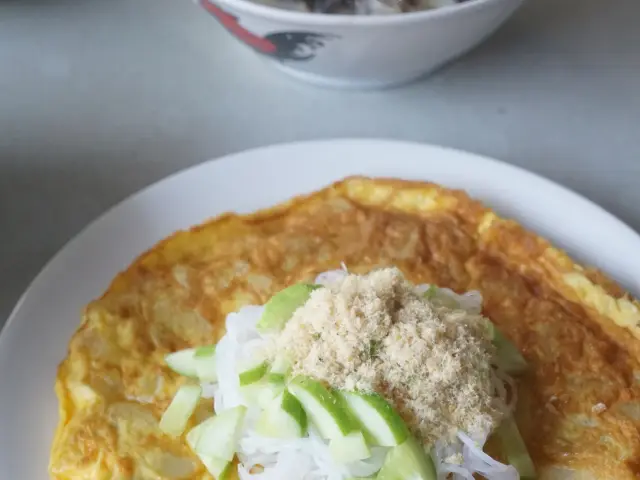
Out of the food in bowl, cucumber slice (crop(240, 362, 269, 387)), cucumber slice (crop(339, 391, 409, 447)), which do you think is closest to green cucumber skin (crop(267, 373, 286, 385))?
cucumber slice (crop(240, 362, 269, 387))

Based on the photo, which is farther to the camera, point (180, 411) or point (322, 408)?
point (180, 411)

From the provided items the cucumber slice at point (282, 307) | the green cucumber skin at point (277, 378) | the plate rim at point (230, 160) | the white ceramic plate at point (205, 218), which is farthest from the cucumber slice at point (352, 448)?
the plate rim at point (230, 160)

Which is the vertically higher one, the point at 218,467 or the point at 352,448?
the point at 352,448

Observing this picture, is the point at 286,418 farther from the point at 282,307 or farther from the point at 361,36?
the point at 361,36

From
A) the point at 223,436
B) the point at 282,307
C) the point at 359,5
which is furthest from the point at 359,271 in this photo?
the point at 359,5

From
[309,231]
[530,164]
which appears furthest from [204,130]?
[530,164]

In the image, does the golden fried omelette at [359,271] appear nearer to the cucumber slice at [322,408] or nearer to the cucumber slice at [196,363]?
the cucumber slice at [196,363]

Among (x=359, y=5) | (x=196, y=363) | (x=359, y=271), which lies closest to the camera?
(x=196, y=363)

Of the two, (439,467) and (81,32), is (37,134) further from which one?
(439,467)
